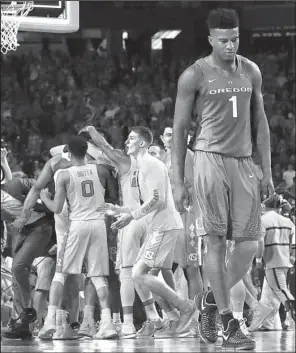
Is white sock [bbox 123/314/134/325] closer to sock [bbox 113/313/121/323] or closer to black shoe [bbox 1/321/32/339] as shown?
black shoe [bbox 1/321/32/339]

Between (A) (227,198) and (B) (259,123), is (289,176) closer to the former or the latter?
(B) (259,123)

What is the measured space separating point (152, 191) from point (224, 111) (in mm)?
2806

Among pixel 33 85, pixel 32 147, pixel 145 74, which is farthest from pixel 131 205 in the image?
pixel 145 74

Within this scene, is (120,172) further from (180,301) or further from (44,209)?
(180,301)

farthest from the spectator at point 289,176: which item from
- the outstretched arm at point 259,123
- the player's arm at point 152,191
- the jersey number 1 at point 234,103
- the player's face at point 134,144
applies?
the jersey number 1 at point 234,103

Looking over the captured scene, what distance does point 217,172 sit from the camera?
750 cm

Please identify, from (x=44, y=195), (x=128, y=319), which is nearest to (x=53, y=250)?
(x=44, y=195)

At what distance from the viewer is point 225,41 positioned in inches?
296

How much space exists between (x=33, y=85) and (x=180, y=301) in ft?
56.5

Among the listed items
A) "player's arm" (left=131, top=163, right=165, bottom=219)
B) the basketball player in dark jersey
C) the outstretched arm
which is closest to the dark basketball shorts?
the basketball player in dark jersey

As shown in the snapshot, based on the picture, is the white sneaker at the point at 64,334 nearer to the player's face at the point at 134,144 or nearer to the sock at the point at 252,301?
the player's face at the point at 134,144

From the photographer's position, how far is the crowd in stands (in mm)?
24203

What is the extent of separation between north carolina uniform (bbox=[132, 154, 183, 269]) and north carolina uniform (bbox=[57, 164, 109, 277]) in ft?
1.65

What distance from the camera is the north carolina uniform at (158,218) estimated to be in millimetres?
10391
